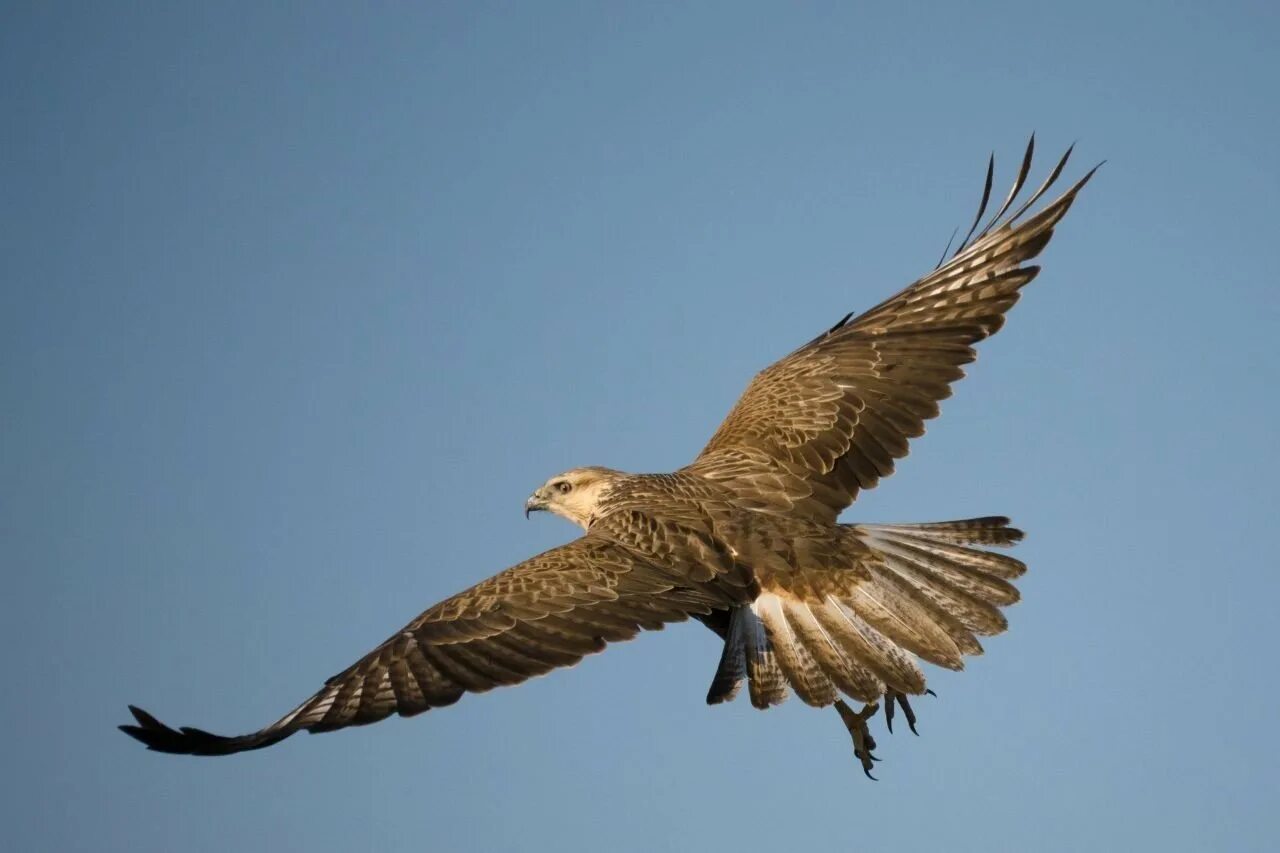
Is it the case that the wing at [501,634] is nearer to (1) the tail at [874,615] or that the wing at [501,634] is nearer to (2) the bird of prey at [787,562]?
(2) the bird of prey at [787,562]

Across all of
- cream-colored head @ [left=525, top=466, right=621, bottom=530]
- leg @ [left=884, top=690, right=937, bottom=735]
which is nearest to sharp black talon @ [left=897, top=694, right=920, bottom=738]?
leg @ [left=884, top=690, right=937, bottom=735]

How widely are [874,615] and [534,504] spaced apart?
286cm

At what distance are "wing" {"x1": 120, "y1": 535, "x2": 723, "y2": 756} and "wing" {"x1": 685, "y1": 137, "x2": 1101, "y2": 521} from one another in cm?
146

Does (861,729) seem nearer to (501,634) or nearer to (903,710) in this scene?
(903,710)

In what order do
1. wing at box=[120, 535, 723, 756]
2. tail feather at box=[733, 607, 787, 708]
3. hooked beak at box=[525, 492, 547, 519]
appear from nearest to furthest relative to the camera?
1. wing at box=[120, 535, 723, 756]
2. tail feather at box=[733, 607, 787, 708]
3. hooked beak at box=[525, 492, 547, 519]

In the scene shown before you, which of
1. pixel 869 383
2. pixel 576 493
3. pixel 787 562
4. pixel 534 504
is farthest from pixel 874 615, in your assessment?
pixel 534 504

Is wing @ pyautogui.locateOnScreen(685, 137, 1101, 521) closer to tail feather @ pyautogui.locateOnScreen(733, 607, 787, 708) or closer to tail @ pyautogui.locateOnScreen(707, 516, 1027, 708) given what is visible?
tail @ pyautogui.locateOnScreen(707, 516, 1027, 708)

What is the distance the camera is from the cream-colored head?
1038cm

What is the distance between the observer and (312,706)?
26.6ft

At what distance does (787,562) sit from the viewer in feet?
30.3

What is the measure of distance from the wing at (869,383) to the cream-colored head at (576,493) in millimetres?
618

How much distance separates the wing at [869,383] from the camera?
1019 cm

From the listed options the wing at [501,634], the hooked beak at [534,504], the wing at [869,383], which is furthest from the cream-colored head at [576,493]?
the wing at [501,634]

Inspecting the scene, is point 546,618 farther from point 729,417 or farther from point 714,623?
point 729,417
